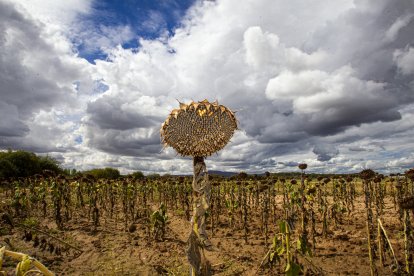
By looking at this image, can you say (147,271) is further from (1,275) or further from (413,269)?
(1,275)

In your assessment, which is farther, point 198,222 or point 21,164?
point 21,164

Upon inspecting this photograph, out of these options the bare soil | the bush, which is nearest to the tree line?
the bush

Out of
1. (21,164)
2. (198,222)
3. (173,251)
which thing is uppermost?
(21,164)

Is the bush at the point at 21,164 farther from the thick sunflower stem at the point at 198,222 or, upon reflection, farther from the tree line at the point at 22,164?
the thick sunflower stem at the point at 198,222

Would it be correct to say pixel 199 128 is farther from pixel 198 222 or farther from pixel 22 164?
pixel 22 164

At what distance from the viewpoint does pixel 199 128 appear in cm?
404

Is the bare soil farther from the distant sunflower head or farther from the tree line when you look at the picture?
the tree line

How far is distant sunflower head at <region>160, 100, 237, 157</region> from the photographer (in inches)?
157

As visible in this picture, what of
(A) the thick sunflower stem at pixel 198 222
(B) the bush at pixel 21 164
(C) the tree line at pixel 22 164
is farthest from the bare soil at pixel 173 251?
(B) the bush at pixel 21 164

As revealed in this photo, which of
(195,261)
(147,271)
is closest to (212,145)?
(195,261)

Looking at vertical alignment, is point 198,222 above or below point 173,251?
above

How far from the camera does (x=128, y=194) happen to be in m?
12.0

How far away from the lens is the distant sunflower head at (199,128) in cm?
398

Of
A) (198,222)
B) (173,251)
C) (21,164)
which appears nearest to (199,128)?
(198,222)
